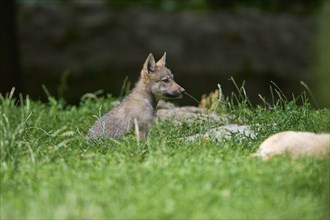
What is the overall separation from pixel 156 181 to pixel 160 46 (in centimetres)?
1179

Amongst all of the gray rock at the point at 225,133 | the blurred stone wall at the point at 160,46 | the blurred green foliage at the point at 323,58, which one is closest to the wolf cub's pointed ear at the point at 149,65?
the gray rock at the point at 225,133

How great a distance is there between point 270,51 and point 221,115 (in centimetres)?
867

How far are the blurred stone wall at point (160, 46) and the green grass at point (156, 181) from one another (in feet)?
32.0

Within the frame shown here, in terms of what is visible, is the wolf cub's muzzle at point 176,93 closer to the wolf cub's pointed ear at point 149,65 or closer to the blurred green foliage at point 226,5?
the wolf cub's pointed ear at point 149,65

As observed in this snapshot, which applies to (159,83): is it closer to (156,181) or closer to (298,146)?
(298,146)

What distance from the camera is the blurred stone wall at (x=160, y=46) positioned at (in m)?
17.8

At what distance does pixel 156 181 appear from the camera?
20.6 feet

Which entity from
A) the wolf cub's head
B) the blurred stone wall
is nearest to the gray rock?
the wolf cub's head

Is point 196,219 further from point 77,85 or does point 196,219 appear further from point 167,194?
point 77,85

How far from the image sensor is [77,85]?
696 inches

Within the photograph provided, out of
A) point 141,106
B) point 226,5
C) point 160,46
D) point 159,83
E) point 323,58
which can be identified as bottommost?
point 160,46

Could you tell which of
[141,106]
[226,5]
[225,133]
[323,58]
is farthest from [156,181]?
[226,5]

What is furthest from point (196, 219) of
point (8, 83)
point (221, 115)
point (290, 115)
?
point (8, 83)

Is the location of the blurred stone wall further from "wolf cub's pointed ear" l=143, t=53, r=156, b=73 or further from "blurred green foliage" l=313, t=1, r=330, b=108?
"blurred green foliage" l=313, t=1, r=330, b=108
